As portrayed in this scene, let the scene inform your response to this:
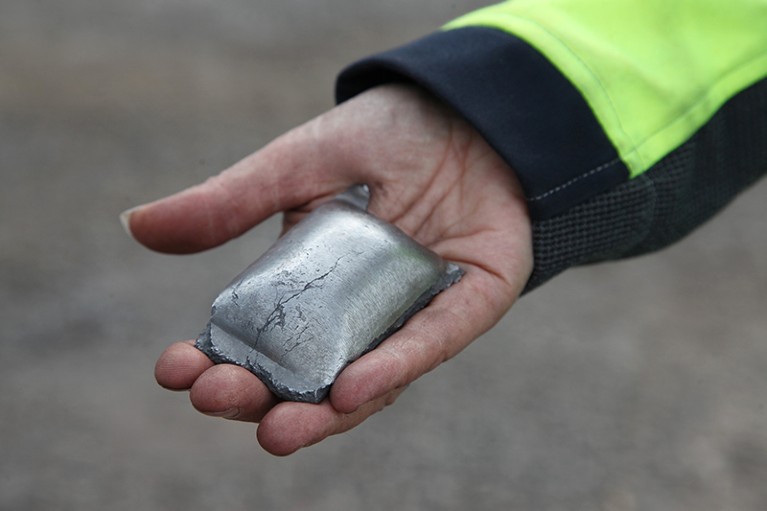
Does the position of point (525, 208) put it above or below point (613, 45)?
below

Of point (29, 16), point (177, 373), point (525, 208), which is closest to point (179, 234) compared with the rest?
point (177, 373)

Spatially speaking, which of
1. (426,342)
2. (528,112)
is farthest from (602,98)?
(426,342)

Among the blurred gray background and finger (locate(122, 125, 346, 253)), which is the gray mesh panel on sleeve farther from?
the blurred gray background

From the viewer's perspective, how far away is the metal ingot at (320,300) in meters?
1.34

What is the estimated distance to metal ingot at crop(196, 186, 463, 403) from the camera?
1.34 m

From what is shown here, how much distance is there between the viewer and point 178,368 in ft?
4.28

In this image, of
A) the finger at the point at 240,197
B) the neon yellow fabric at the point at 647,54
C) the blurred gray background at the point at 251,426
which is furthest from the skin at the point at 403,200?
the blurred gray background at the point at 251,426

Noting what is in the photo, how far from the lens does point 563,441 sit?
2.63 meters

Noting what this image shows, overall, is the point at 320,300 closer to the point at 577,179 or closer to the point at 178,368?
the point at 178,368

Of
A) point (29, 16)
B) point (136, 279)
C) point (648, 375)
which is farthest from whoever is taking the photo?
point (29, 16)

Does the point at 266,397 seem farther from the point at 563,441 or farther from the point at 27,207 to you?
the point at 27,207

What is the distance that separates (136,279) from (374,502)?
3.99 feet

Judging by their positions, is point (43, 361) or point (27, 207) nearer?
point (43, 361)

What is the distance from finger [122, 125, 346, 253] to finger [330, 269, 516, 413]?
0.34 metres
